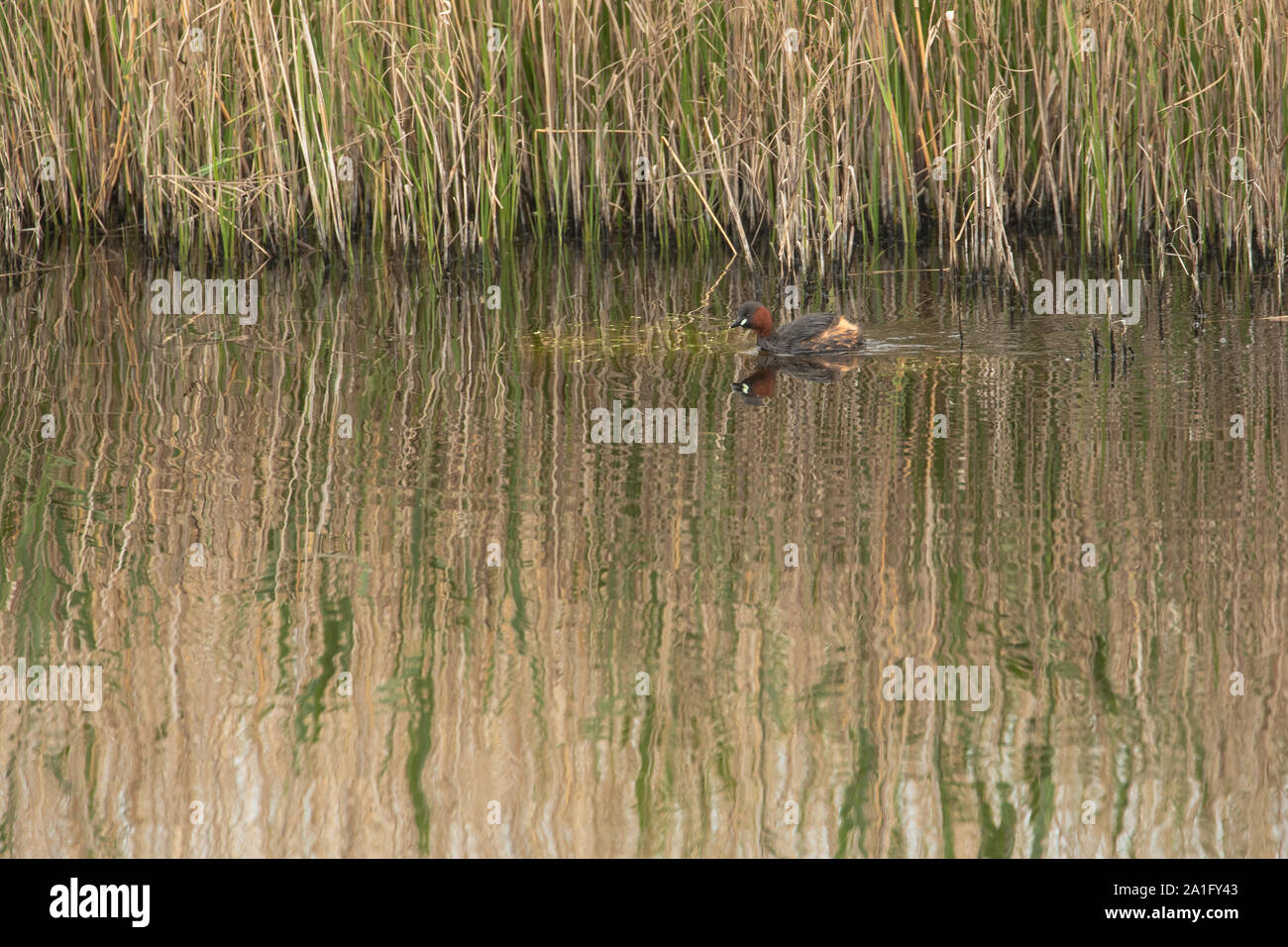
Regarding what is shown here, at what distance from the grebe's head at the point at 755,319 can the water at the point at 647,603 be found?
22 cm

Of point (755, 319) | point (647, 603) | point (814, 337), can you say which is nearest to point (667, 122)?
point (755, 319)

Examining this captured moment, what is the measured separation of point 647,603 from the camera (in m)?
3.48

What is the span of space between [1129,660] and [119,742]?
182cm

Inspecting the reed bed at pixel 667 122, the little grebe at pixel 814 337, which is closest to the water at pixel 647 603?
the little grebe at pixel 814 337

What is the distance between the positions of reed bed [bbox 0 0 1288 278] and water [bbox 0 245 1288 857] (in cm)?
156

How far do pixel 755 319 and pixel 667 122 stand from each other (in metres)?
2.10

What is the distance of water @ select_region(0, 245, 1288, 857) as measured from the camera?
2.74 metres

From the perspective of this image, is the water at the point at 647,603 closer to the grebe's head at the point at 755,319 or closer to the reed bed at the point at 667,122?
the grebe's head at the point at 755,319

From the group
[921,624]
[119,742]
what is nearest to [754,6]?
[921,624]

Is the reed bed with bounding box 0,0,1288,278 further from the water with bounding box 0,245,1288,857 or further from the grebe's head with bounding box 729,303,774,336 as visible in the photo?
the water with bounding box 0,245,1288,857

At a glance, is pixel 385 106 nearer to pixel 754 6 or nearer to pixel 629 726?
pixel 754 6

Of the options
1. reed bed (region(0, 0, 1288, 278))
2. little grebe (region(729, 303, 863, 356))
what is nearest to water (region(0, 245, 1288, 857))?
little grebe (region(729, 303, 863, 356))

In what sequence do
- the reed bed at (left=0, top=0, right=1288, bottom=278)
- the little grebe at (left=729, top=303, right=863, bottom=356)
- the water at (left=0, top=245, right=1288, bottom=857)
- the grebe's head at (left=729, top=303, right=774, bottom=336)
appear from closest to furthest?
the water at (left=0, top=245, right=1288, bottom=857) → the little grebe at (left=729, top=303, right=863, bottom=356) → the grebe's head at (left=729, top=303, right=774, bottom=336) → the reed bed at (left=0, top=0, right=1288, bottom=278)
